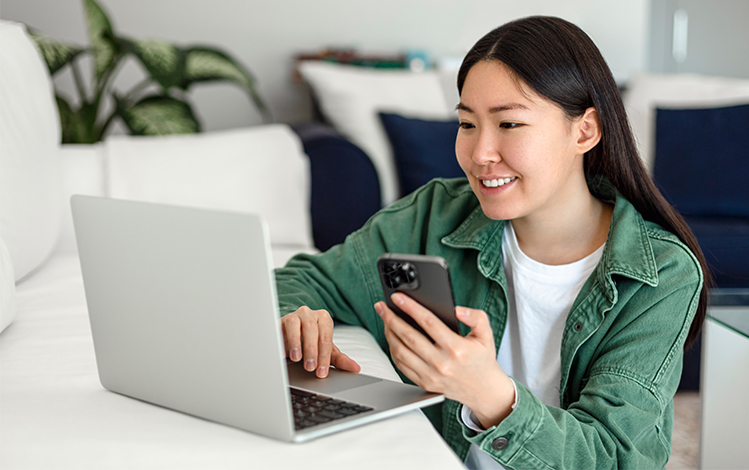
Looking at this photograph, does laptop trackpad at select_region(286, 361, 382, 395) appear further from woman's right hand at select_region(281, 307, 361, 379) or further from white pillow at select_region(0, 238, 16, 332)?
white pillow at select_region(0, 238, 16, 332)

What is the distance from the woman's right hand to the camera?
0.79m

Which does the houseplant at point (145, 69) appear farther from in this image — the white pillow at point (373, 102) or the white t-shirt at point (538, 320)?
the white t-shirt at point (538, 320)

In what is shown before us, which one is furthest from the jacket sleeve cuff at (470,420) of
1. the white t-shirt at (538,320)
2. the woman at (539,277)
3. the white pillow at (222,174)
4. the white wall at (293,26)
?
the white wall at (293,26)

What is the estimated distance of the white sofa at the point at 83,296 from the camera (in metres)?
0.59

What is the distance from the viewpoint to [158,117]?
2115mm

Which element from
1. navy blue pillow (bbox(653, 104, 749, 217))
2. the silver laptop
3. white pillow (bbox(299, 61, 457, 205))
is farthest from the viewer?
white pillow (bbox(299, 61, 457, 205))

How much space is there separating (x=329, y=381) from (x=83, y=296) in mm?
634

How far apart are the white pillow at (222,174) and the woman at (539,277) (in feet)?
1.86

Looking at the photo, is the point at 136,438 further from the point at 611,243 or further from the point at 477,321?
the point at 611,243

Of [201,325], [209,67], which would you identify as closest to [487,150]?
[201,325]

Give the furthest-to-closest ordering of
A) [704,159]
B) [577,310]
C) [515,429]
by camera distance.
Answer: [704,159] → [577,310] → [515,429]

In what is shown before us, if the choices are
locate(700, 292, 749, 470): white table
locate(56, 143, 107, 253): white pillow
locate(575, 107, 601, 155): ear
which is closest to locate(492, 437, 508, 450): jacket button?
locate(575, 107, 601, 155): ear

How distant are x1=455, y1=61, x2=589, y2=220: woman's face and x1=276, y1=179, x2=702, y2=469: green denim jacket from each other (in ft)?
0.34

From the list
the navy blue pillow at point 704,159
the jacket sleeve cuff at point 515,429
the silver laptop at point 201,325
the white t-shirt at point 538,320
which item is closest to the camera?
the silver laptop at point 201,325
